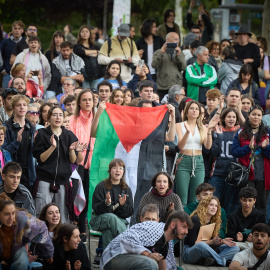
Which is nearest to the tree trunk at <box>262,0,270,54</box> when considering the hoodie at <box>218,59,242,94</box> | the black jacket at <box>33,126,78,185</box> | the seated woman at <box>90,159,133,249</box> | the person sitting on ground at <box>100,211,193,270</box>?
the hoodie at <box>218,59,242,94</box>

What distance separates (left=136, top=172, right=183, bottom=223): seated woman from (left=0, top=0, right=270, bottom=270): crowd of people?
0.01 meters

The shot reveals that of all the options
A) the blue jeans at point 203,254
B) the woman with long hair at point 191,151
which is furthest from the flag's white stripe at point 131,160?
the blue jeans at point 203,254

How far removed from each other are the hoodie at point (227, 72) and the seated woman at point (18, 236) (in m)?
7.69

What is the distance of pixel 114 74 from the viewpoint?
1514 centimetres

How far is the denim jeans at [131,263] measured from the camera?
9070mm

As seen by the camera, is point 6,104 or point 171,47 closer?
point 6,104

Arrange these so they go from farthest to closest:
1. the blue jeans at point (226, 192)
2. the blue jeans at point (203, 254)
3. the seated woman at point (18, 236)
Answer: the blue jeans at point (226, 192)
the blue jeans at point (203, 254)
the seated woman at point (18, 236)

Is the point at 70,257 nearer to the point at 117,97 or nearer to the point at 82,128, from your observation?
the point at 82,128

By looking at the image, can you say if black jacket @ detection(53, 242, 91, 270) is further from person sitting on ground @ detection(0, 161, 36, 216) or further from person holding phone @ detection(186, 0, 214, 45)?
person holding phone @ detection(186, 0, 214, 45)

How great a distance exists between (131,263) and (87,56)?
27.1 ft

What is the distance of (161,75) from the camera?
16516mm

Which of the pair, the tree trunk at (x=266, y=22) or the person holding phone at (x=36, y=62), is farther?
the tree trunk at (x=266, y=22)

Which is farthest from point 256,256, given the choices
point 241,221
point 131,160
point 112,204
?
point 131,160

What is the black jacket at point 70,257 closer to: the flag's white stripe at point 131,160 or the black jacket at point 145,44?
the flag's white stripe at point 131,160
